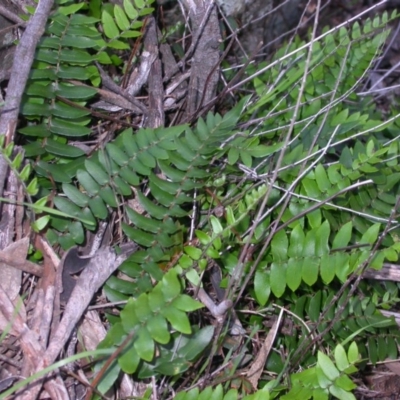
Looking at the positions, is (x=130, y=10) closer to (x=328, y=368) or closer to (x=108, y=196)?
(x=108, y=196)

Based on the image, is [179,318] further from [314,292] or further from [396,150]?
[396,150]

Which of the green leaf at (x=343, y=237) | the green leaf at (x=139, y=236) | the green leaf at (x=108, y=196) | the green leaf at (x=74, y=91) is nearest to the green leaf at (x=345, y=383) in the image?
the green leaf at (x=343, y=237)

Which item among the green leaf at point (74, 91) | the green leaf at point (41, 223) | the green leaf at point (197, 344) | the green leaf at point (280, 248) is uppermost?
the green leaf at point (74, 91)

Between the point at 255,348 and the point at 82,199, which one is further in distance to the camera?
the point at 255,348

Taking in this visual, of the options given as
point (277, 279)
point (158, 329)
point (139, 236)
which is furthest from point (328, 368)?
point (139, 236)

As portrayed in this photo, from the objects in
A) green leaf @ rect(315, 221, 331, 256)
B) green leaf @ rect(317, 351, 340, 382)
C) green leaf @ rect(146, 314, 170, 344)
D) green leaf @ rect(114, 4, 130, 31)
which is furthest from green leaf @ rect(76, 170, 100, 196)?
green leaf @ rect(317, 351, 340, 382)

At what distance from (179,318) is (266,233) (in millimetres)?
501

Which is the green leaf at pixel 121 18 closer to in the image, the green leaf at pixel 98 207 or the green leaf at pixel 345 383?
the green leaf at pixel 98 207

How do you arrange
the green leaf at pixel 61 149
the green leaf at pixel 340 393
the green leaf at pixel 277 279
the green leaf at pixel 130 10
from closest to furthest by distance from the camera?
the green leaf at pixel 340 393
the green leaf at pixel 277 279
the green leaf at pixel 61 149
the green leaf at pixel 130 10

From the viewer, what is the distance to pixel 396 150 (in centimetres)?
227

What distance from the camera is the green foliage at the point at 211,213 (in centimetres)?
177

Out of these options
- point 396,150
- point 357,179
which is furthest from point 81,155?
point 396,150

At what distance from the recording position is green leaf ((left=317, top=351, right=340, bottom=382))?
1.74 metres

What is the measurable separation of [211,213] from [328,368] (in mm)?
610
